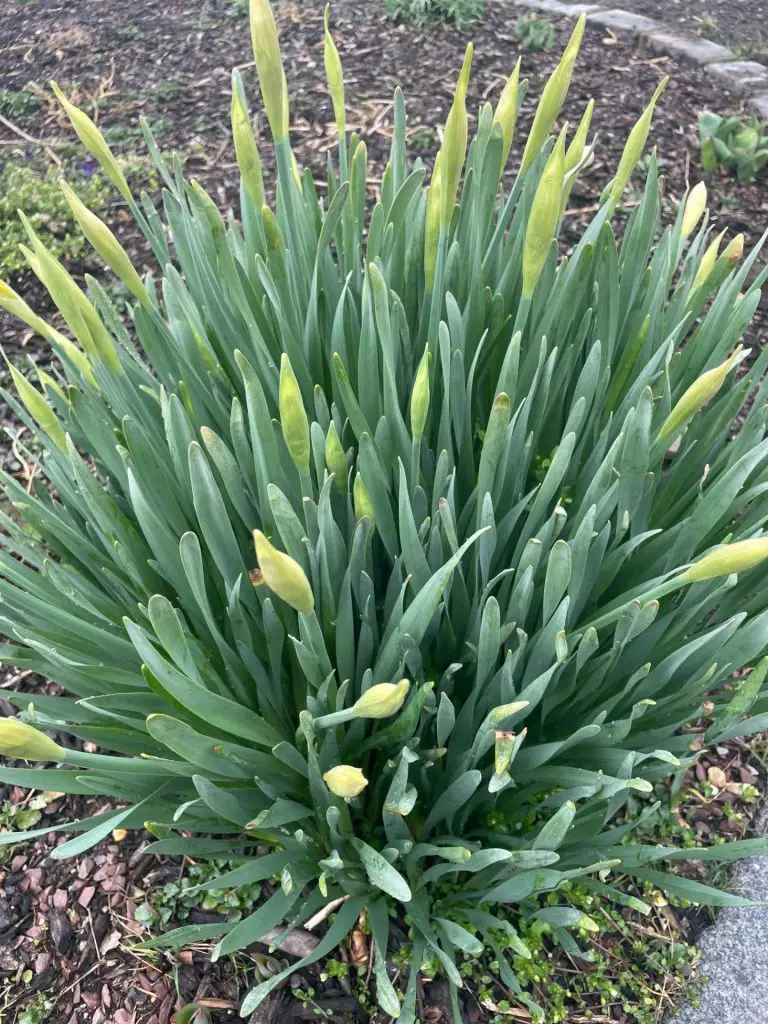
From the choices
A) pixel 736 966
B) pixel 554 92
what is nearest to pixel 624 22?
pixel 554 92

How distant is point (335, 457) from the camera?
3.40ft

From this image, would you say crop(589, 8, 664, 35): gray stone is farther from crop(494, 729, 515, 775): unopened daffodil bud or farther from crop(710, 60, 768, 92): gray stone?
crop(494, 729, 515, 775): unopened daffodil bud

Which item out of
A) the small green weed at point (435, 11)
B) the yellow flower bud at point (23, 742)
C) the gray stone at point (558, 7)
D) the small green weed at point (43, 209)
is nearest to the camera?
the yellow flower bud at point (23, 742)

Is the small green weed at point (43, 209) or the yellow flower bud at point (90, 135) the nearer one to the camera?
the yellow flower bud at point (90, 135)

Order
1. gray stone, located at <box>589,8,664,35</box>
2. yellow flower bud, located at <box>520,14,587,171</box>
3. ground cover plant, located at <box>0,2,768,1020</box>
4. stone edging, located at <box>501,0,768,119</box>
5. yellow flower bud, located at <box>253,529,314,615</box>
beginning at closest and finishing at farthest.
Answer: yellow flower bud, located at <box>253,529,314,615</box> → ground cover plant, located at <box>0,2,768,1020</box> → yellow flower bud, located at <box>520,14,587,171</box> → stone edging, located at <box>501,0,768,119</box> → gray stone, located at <box>589,8,664,35</box>

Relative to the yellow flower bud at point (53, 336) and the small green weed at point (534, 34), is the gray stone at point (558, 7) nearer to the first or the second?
the small green weed at point (534, 34)

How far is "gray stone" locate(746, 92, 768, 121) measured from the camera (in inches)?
130

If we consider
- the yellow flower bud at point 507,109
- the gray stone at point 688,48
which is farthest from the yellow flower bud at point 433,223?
the gray stone at point 688,48

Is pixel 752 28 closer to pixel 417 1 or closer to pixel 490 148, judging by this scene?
pixel 417 1

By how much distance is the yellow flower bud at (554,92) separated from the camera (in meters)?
1.10

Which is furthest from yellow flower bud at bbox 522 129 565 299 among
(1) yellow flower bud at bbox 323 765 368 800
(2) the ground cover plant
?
(1) yellow flower bud at bbox 323 765 368 800

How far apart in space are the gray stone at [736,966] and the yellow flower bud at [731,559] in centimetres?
90

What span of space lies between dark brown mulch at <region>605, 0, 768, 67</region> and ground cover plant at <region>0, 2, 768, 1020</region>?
3361 millimetres

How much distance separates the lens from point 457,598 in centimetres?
118
